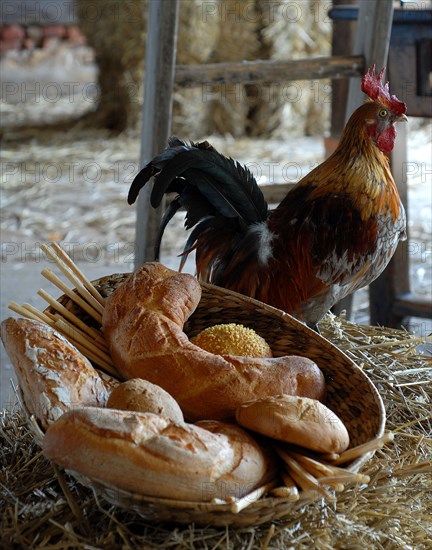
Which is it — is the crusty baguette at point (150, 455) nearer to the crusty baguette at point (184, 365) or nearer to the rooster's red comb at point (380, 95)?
the crusty baguette at point (184, 365)

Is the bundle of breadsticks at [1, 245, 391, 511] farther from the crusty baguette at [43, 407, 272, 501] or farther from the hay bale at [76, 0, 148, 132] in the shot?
the hay bale at [76, 0, 148, 132]

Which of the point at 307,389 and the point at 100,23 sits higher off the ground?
the point at 100,23

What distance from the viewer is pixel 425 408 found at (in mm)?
1388

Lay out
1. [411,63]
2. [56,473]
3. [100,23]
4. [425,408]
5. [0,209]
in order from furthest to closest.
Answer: [100,23]
[0,209]
[411,63]
[425,408]
[56,473]

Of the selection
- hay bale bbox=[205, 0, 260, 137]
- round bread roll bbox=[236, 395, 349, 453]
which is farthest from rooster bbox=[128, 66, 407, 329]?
hay bale bbox=[205, 0, 260, 137]

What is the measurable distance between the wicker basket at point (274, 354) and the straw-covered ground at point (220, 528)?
3 cm

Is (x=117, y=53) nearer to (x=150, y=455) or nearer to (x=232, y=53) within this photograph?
(x=232, y=53)

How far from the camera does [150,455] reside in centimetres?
88

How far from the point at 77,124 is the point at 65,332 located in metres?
5.14

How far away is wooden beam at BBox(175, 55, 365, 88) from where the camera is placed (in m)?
2.09

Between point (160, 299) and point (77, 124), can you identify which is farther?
point (77, 124)

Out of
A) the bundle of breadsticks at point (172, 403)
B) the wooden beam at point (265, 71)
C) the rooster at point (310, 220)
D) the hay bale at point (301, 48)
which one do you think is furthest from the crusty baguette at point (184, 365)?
the hay bale at point (301, 48)

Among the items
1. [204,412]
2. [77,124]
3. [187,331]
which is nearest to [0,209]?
[77,124]

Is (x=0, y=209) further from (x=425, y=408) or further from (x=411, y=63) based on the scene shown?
(x=425, y=408)
